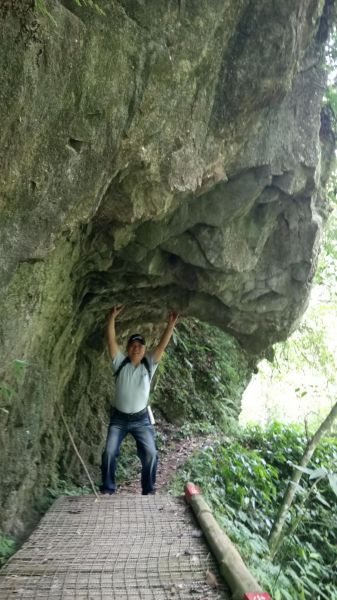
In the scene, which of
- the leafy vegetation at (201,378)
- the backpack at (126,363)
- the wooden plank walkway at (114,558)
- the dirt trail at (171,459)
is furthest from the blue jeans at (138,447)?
the leafy vegetation at (201,378)

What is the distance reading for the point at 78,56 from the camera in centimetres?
326

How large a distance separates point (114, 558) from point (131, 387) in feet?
8.49

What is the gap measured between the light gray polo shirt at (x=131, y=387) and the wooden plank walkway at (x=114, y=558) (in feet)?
4.32

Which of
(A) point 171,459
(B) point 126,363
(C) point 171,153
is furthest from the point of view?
(A) point 171,459

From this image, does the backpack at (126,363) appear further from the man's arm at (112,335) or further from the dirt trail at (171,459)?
the dirt trail at (171,459)

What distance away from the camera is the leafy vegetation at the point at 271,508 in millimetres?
5863

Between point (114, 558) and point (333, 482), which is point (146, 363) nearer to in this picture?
point (114, 558)

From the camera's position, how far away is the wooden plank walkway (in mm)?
3619

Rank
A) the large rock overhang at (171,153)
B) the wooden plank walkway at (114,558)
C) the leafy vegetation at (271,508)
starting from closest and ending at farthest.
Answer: the large rock overhang at (171,153) < the wooden plank walkway at (114,558) < the leafy vegetation at (271,508)

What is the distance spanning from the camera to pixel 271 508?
834cm

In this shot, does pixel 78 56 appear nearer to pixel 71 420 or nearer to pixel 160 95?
pixel 160 95

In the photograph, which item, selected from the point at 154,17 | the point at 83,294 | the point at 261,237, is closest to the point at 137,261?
the point at 83,294

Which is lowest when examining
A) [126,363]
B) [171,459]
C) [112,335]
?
[171,459]

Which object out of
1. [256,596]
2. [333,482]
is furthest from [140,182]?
[256,596]
